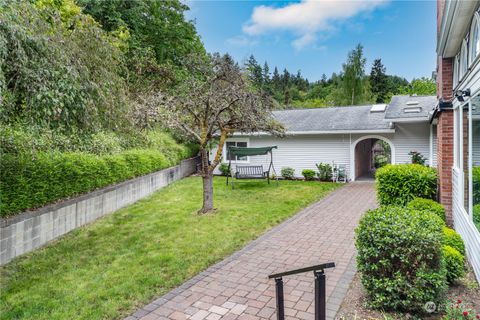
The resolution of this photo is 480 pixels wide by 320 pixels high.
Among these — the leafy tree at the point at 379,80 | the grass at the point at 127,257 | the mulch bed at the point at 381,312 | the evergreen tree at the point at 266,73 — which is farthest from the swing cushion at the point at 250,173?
the evergreen tree at the point at 266,73

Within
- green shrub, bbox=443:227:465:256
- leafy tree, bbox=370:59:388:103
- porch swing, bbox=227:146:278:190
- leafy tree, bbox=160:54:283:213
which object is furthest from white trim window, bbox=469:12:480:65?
leafy tree, bbox=370:59:388:103

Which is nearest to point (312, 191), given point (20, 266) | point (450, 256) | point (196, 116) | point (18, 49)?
point (196, 116)

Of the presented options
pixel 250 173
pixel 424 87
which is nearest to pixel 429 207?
pixel 250 173

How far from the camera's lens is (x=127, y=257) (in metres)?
5.69

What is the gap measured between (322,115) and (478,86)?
14157 mm

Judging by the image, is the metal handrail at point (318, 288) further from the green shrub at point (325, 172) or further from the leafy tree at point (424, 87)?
the leafy tree at point (424, 87)

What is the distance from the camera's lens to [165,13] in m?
22.7

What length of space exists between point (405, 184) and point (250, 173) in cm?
908

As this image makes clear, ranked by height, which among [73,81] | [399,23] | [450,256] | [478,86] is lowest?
[450,256]

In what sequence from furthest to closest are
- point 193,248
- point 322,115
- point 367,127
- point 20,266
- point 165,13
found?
point 165,13 < point 322,115 < point 367,127 < point 193,248 < point 20,266

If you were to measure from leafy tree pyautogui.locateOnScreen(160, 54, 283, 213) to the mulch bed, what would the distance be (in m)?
4.99

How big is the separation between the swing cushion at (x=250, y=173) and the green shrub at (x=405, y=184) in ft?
22.9

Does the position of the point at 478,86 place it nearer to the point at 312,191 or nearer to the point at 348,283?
the point at 348,283

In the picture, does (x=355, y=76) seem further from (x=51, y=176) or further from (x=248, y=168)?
(x=51, y=176)
